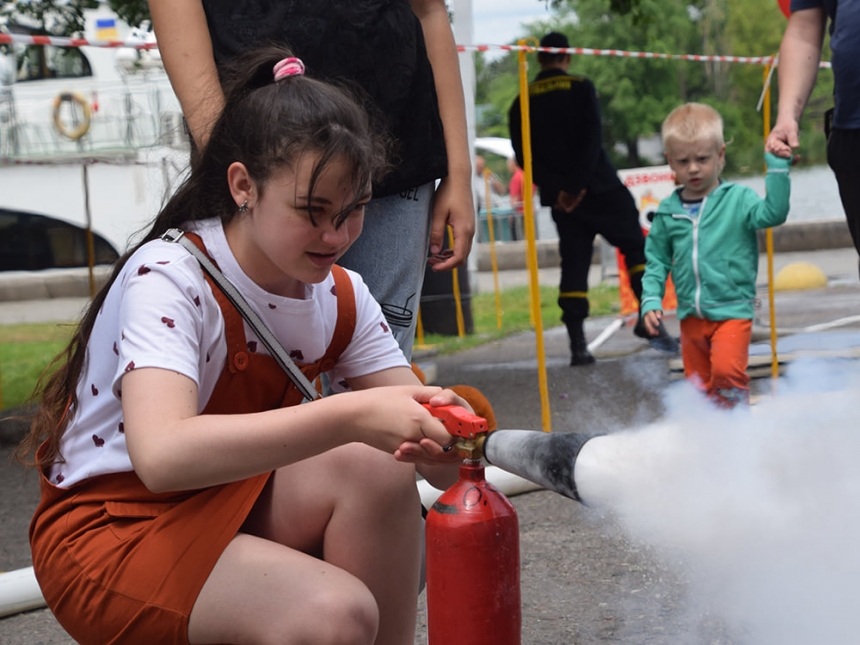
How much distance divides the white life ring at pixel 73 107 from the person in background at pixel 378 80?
12006 mm

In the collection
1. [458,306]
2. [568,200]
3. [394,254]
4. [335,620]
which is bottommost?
[458,306]

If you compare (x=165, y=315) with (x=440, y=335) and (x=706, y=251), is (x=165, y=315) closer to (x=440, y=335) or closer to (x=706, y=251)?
(x=706, y=251)

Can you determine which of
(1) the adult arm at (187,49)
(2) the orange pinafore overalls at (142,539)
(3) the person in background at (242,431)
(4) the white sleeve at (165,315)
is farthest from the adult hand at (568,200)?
(4) the white sleeve at (165,315)

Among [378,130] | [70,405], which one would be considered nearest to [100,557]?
[70,405]

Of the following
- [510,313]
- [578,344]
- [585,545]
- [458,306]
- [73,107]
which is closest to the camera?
[585,545]

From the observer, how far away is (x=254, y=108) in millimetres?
1703

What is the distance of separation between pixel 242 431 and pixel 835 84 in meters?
2.09

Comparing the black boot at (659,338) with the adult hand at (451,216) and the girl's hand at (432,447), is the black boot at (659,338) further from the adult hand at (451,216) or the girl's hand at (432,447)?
the girl's hand at (432,447)

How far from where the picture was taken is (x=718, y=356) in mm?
4082

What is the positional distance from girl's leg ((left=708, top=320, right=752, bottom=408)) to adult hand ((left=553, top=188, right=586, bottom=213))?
7.49 ft

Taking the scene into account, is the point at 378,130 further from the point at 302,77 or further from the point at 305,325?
the point at 305,325

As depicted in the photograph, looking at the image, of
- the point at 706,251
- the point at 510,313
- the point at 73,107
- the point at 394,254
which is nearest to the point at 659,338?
the point at 706,251

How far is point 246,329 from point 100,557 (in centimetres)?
42

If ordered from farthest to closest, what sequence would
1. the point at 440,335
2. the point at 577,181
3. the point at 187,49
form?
the point at 440,335 → the point at 577,181 → the point at 187,49
